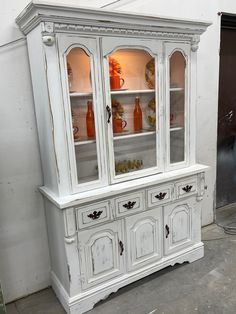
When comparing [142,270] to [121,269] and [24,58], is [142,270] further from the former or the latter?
[24,58]

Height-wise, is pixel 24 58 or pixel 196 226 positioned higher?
pixel 24 58

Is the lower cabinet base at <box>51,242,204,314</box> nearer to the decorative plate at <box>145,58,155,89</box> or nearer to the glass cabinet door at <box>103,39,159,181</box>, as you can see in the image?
the glass cabinet door at <box>103,39,159,181</box>

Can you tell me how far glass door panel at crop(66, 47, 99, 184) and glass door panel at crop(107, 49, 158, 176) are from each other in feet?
0.57

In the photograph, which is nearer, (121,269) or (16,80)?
(16,80)

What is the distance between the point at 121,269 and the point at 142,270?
181 mm

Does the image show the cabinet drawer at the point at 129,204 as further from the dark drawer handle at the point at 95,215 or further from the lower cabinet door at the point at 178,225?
the lower cabinet door at the point at 178,225

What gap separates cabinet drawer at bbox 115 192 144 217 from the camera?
Answer: 1.79 metres

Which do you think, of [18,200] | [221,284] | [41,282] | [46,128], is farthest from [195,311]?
[46,128]

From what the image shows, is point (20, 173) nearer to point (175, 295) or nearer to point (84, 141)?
point (84, 141)

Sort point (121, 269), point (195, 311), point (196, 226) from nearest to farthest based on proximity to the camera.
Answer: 1. point (195, 311)
2. point (121, 269)
3. point (196, 226)

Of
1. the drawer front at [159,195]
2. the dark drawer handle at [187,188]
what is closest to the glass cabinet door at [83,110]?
the drawer front at [159,195]

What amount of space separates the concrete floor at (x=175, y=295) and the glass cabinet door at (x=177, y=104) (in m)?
0.86

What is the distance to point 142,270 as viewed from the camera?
1994 mm

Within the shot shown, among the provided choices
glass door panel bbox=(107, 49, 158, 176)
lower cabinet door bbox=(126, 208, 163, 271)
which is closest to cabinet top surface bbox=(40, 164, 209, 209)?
glass door panel bbox=(107, 49, 158, 176)
